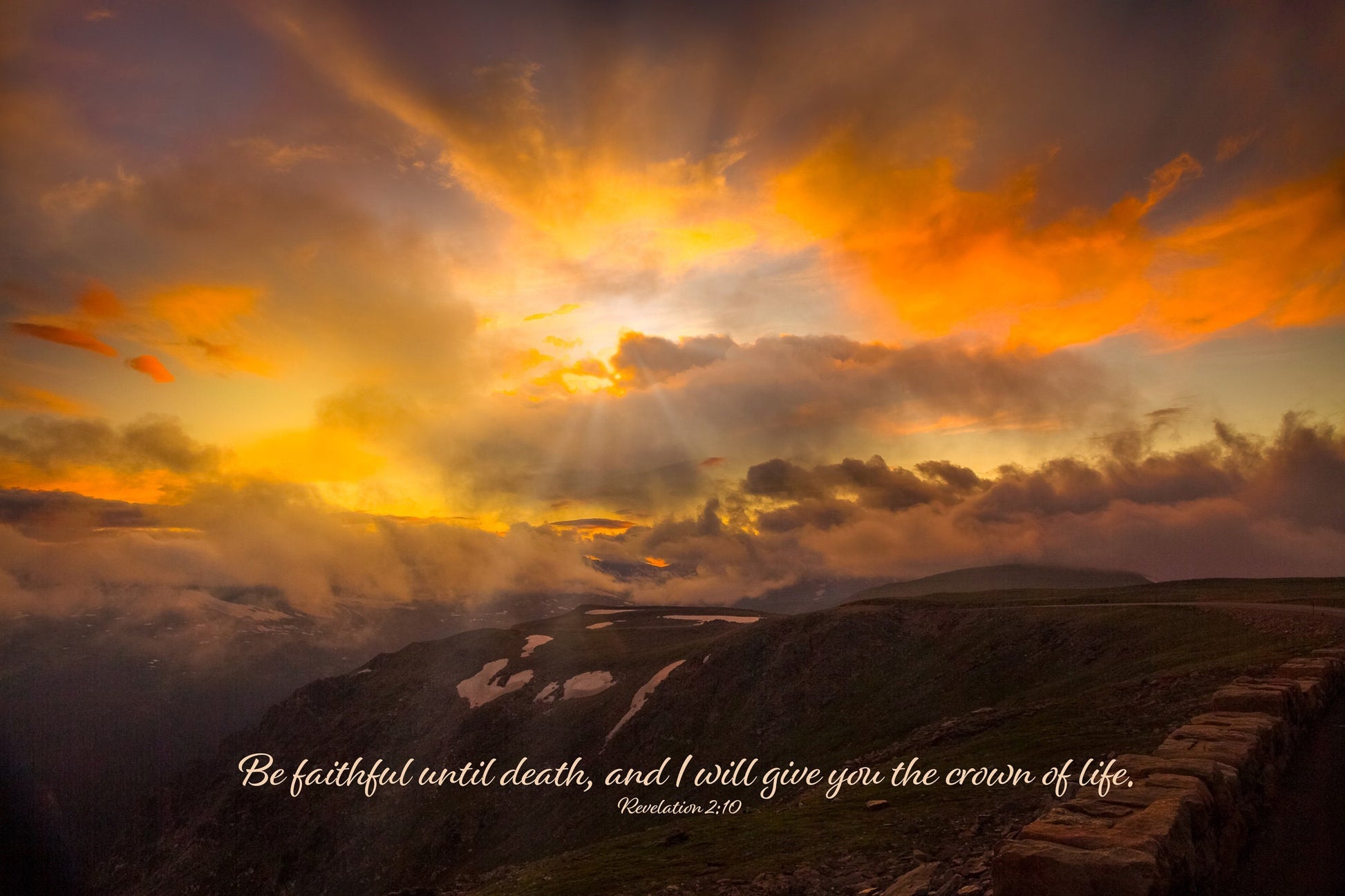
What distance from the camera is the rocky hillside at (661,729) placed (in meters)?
26.9

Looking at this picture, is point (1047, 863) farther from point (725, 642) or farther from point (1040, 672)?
point (725, 642)

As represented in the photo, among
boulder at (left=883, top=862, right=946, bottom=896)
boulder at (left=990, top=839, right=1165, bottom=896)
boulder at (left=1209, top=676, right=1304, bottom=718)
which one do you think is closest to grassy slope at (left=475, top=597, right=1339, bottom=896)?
boulder at (left=883, top=862, right=946, bottom=896)

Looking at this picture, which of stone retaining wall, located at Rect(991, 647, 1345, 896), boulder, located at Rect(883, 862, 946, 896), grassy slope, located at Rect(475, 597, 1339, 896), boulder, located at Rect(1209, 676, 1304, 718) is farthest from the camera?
grassy slope, located at Rect(475, 597, 1339, 896)

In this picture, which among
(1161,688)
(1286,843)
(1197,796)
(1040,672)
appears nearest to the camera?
(1197,796)

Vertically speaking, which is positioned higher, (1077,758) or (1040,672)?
(1077,758)

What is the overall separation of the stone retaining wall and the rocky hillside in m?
6.56

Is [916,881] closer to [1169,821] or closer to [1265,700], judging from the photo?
[1169,821]

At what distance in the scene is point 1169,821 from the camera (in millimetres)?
9414

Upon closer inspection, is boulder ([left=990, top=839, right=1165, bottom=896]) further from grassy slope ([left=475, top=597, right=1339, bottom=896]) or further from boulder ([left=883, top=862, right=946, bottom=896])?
grassy slope ([left=475, top=597, right=1339, bottom=896])

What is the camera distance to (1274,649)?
3033 centimetres


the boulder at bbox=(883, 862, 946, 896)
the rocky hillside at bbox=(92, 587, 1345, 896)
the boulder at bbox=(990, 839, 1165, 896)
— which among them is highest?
the boulder at bbox=(990, 839, 1165, 896)

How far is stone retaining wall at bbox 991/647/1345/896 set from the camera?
8.62m

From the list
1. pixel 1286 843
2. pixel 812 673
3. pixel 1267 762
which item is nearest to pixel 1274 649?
pixel 1267 762

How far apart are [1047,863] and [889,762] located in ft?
90.5
